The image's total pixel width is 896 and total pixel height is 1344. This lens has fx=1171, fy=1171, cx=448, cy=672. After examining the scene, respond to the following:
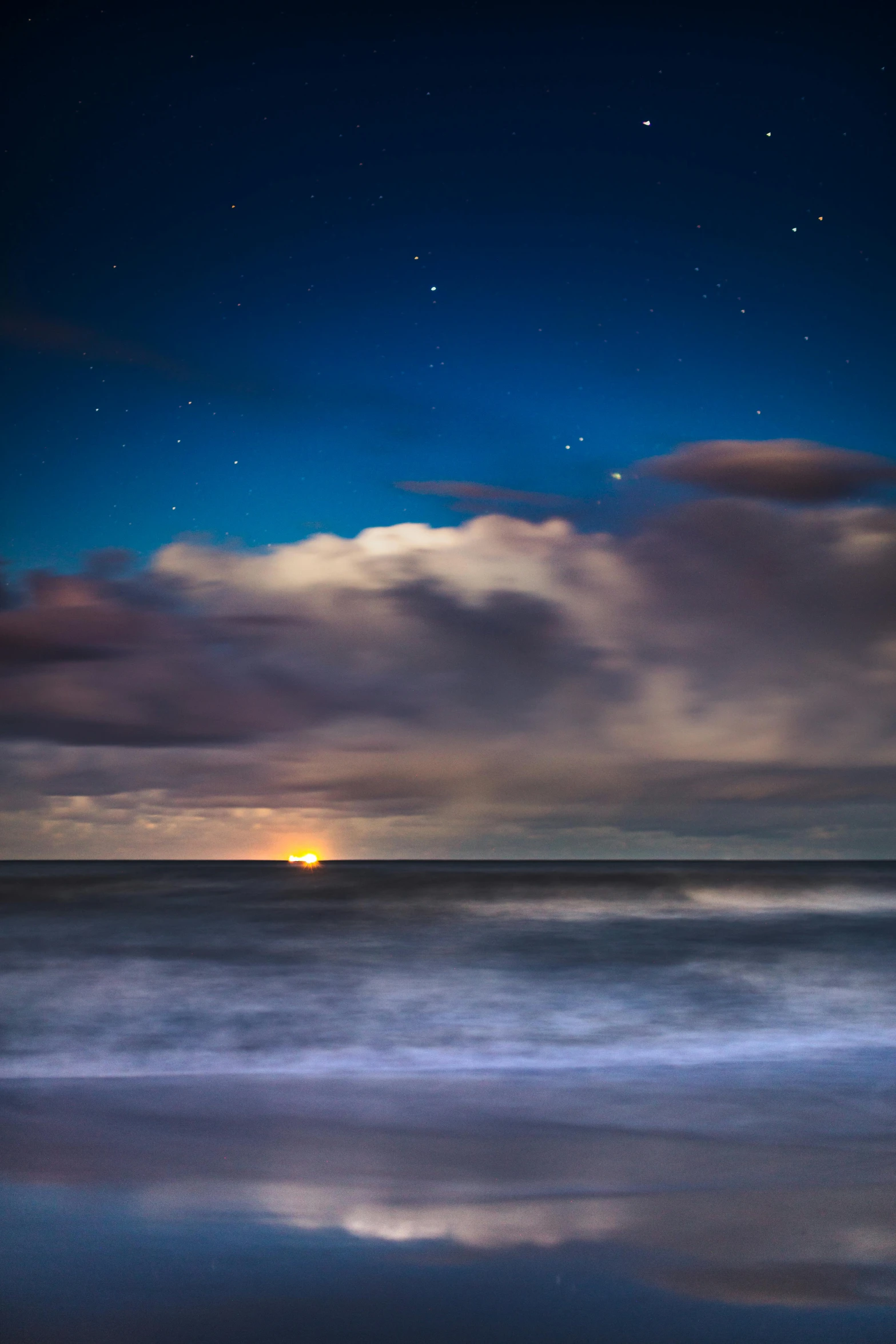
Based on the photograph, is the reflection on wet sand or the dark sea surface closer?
the dark sea surface

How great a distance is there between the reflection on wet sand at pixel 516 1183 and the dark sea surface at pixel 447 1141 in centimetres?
3

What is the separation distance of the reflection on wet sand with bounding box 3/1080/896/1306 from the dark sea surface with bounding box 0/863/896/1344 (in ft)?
0.08

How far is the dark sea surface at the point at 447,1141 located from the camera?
14.3 feet

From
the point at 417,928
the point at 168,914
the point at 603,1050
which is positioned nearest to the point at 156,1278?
the point at 603,1050

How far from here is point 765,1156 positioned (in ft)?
22.0

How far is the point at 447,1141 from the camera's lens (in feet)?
23.6

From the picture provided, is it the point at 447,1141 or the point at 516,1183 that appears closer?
the point at 516,1183

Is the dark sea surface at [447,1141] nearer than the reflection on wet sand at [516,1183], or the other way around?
the dark sea surface at [447,1141]

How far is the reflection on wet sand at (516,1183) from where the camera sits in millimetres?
4910

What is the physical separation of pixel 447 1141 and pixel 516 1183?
116 centimetres

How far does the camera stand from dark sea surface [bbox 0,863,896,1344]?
4368 mm

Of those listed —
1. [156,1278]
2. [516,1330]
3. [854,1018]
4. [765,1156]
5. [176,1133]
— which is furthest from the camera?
[854,1018]

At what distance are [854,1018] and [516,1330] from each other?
36.7 ft

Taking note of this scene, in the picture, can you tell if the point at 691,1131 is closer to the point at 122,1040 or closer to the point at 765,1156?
the point at 765,1156
